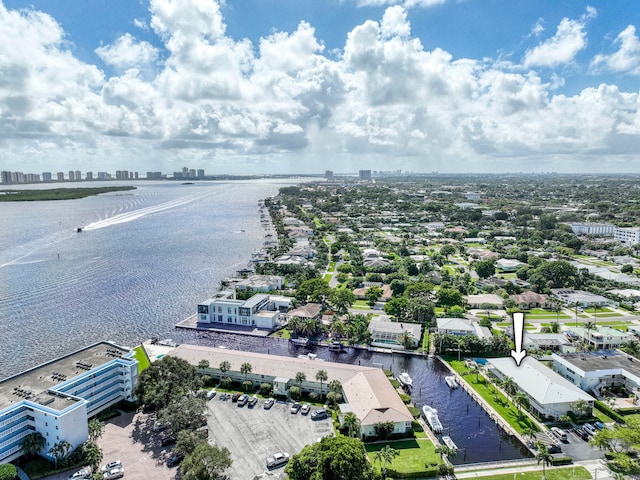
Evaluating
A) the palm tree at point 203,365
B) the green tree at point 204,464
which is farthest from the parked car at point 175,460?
the palm tree at point 203,365

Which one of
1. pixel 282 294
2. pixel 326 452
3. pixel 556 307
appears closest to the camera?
pixel 326 452

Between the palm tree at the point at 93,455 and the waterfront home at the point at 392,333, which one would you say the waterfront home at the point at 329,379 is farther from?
the palm tree at the point at 93,455

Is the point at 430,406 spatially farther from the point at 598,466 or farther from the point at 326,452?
Answer: the point at 326,452

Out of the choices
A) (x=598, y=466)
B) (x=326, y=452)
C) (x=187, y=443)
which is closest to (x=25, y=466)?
(x=187, y=443)

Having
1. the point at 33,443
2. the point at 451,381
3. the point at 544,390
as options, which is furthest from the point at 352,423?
the point at 33,443

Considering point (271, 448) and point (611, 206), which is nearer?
point (271, 448)

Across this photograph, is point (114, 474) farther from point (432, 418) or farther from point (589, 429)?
point (589, 429)
